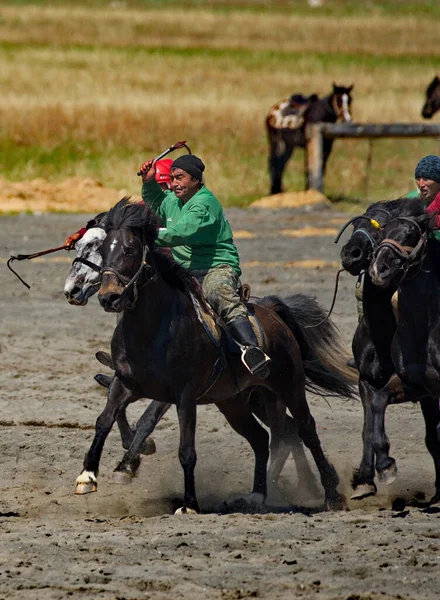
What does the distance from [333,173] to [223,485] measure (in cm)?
1878

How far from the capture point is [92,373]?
12.0 m

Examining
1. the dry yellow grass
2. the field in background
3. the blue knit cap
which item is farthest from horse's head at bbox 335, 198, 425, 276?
the dry yellow grass

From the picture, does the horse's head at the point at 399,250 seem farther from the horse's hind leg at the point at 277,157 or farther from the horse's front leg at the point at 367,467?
the horse's hind leg at the point at 277,157

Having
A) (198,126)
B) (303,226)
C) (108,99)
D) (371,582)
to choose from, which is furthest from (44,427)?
(108,99)

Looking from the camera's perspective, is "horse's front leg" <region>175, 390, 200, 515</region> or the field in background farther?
the field in background

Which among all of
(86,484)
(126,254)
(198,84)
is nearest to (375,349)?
(126,254)

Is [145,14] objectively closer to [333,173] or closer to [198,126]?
[198,126]

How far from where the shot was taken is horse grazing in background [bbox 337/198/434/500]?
773 centimetres

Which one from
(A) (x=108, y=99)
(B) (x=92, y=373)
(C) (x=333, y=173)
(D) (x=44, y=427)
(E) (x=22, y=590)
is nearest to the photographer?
(E) (x=22, y=590)

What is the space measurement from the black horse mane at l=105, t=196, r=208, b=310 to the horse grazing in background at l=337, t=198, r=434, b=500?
112cm

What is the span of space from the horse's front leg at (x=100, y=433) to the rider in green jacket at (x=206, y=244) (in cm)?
86

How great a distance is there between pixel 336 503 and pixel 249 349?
1.49 meters

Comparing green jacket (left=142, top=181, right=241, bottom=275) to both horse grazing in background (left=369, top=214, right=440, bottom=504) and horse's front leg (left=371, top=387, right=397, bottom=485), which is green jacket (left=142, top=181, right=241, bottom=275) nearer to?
horse grazing in background (left=369, top=214, right=440, bottom=504)

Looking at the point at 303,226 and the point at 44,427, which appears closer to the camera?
the point at 44,427
